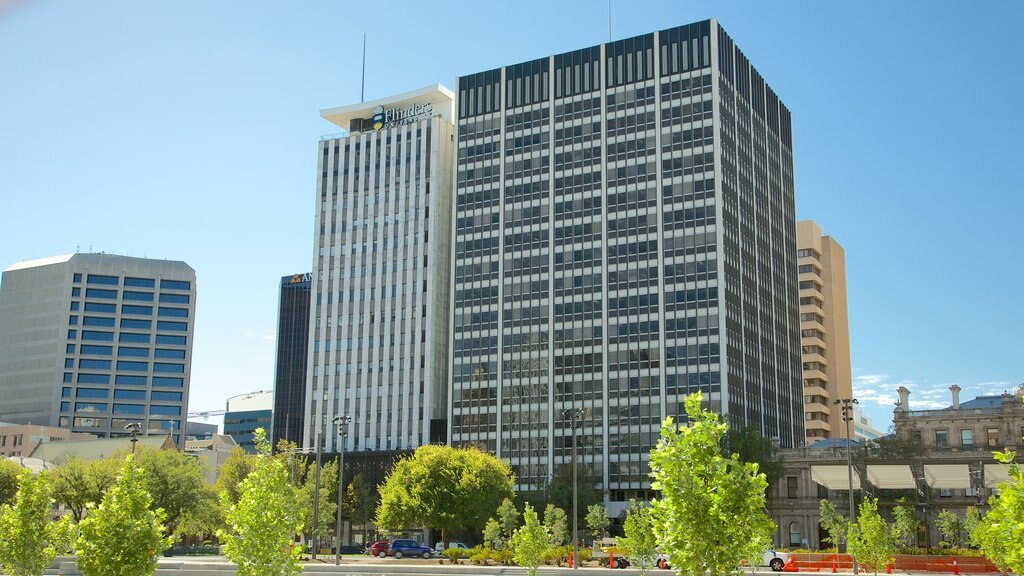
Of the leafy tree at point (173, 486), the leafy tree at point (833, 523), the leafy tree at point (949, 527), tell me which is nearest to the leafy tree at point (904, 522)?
the leafy tree at point (949, 527)

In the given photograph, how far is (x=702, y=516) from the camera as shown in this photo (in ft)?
86.8

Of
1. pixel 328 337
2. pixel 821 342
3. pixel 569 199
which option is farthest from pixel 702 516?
pixel 821 342

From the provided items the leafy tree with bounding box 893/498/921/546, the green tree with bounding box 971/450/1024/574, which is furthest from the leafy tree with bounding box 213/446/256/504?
the green tree with bounding box 971/450/1024/574

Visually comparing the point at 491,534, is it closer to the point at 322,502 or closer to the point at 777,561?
the point at 322,502

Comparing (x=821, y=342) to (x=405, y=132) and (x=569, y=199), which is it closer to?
(x=569, y=199)

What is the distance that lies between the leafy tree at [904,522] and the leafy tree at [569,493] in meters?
33.1

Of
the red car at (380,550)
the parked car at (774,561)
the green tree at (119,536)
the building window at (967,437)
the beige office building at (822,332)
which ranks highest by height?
the beige office building at (822,332)

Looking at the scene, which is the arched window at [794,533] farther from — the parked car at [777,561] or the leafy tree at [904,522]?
the parked car at [777,561]

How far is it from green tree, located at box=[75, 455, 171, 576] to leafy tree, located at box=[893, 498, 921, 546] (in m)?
62.5

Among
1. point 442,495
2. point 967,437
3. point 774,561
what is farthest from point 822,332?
point 774,561

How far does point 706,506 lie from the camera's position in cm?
2653

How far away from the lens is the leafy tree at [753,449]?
109 meters

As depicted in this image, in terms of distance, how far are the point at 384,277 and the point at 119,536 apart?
119 meters

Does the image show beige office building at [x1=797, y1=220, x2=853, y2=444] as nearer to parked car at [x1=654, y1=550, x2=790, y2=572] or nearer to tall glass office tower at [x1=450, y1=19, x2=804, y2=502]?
tall glass office tower at [x1=450, y1=19, x2=804, y2=502]
